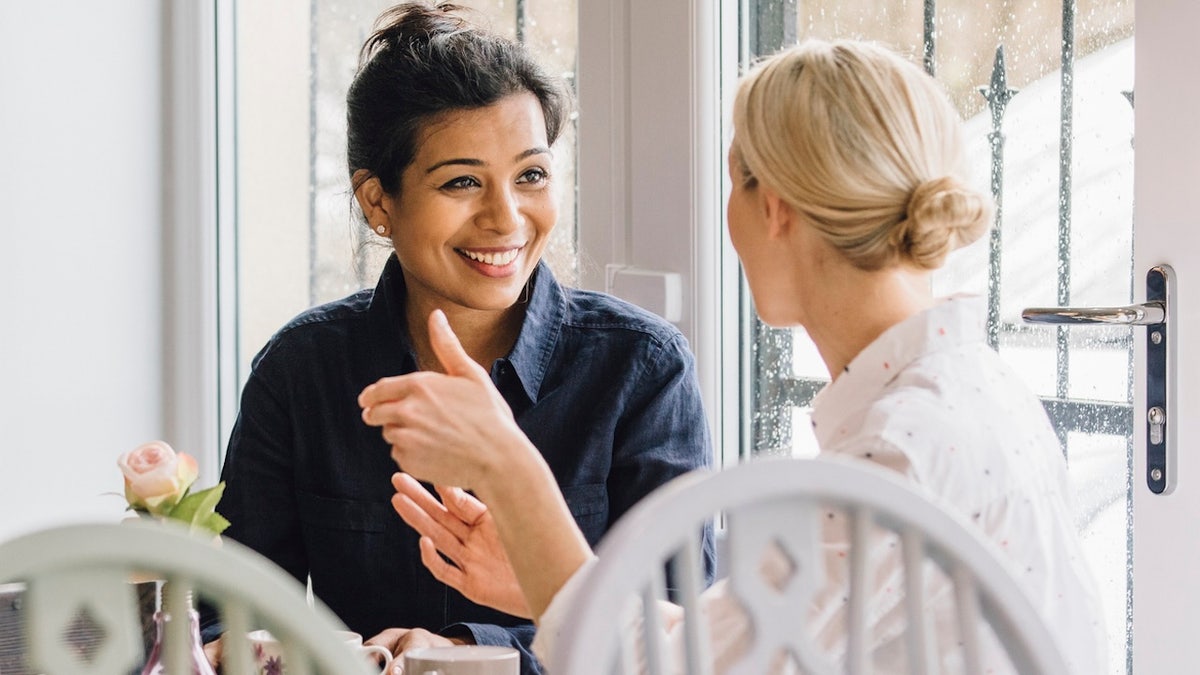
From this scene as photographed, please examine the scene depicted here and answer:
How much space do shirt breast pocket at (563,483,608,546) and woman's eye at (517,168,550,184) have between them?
0.38 m

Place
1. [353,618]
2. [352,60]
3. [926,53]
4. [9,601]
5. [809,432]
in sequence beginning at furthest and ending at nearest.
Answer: [352,60] < [809,432] < [926,53] < [353,618] < [9,601]

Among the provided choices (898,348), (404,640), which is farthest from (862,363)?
(404,640)

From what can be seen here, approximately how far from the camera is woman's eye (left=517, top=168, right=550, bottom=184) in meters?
1.71

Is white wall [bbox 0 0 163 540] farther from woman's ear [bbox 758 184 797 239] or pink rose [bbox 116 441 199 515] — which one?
woman's ear [bbox 758 184 797 239]

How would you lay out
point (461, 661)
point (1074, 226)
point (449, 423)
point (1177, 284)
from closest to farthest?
point (449, 423)
point (461, 661)
point (1177, 284)
point (1074, 226)

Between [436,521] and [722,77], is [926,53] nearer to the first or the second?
[722,77]

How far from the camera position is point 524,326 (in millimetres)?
1672

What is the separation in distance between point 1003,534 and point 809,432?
1.08 m

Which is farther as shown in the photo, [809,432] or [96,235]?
[96,235]

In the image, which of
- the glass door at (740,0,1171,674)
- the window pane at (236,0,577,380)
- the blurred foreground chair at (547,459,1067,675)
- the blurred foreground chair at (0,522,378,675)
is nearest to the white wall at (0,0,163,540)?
the window pane at (236,0,577,380)

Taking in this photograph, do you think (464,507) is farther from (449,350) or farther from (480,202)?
(480,202)

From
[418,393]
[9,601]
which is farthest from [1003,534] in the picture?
[9,601]

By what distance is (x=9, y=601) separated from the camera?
1.16 meters

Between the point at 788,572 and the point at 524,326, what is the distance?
107cm
